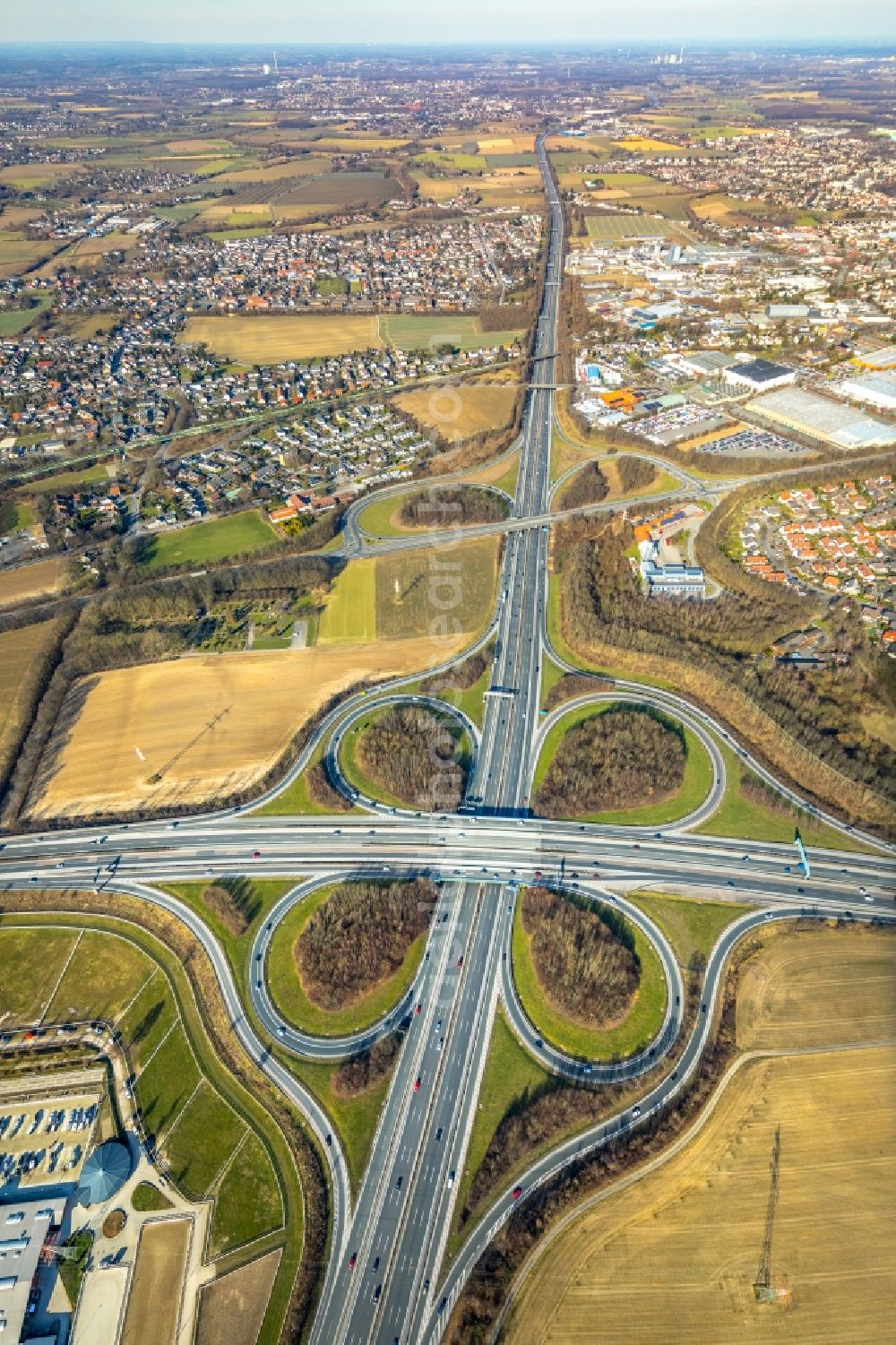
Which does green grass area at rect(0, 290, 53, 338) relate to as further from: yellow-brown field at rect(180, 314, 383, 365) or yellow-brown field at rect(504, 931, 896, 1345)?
yellow-brown field at rect(504, 931, 896, 1345)

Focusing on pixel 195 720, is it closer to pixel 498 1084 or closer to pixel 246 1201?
pixel 246 1201

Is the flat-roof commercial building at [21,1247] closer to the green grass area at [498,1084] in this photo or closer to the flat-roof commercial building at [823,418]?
the green grass area at [498,1084]

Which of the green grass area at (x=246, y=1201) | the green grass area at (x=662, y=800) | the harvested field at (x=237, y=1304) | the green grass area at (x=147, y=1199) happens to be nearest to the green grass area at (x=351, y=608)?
the green grass area at (x=662, y=800)

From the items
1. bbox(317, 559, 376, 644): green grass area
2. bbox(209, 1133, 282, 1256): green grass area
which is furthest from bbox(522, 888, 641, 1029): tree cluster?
bbox(317, 559, 376, 644): green grass area

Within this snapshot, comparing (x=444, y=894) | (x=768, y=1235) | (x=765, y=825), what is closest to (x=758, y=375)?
(x=765, y=825)

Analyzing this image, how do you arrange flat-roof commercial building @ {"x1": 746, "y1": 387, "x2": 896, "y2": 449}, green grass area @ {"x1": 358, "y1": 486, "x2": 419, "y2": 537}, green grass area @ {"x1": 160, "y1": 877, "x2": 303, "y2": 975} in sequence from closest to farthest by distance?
green grass area @ {"x1": 160, "y1": 877, "x2": 303, "y2": 975} < green grass area @ {"x1": 358, "y1": 486, "x2": 419, "y2": 537} < flat-roof commercial building @ {"x1": 746, "y1": 387, "x2": 896, "y2": 449}
